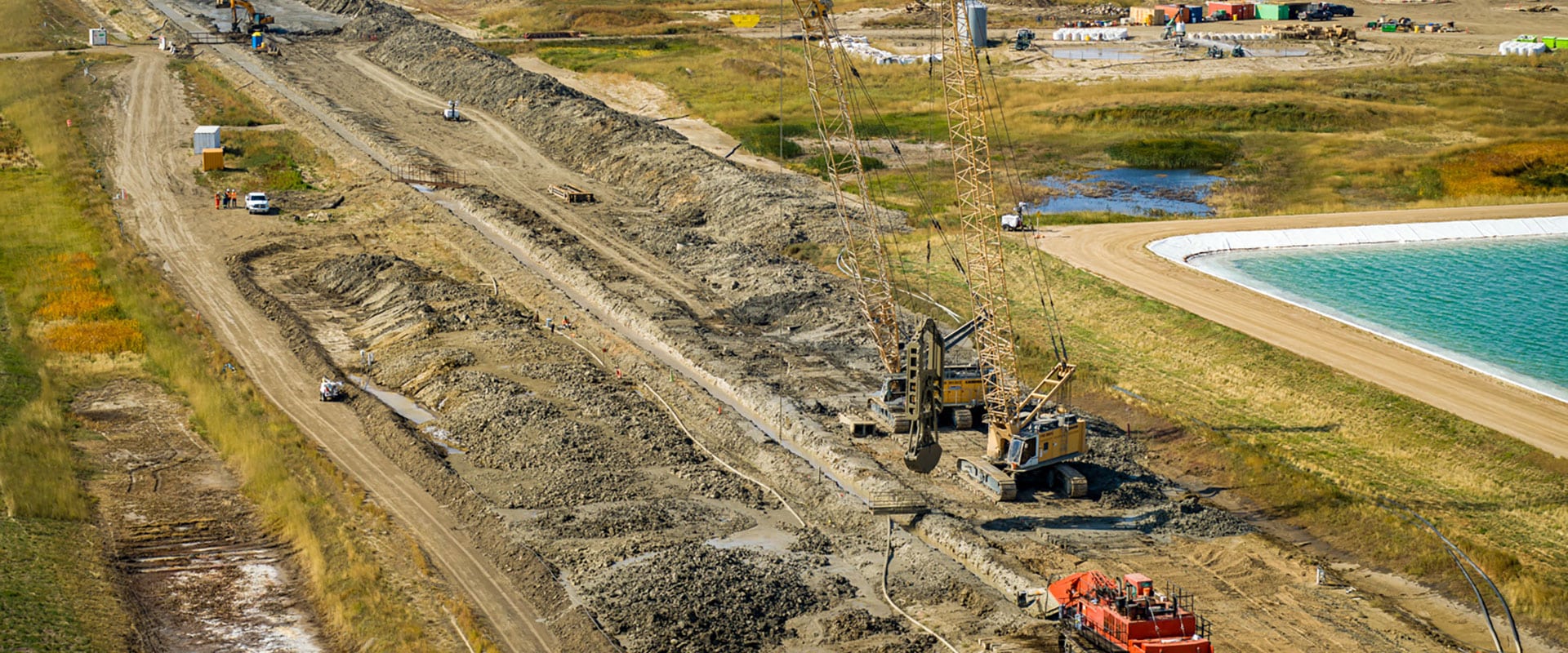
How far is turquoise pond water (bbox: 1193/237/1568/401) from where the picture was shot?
66.8 metres

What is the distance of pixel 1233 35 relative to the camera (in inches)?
6358

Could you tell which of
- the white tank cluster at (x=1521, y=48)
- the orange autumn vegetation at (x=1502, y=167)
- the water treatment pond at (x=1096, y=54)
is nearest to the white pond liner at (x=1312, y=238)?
the orange autumn vegetation at (x=1502, y=167)

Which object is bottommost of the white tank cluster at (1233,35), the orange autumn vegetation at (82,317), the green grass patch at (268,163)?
the orange autumn vegetation at (82,317)

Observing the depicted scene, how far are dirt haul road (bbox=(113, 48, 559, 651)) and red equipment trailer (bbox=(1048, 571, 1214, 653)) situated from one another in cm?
1450

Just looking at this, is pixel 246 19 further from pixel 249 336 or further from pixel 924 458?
pixel 924 458

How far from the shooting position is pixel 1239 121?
4680 inches

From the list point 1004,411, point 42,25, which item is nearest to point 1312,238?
point 1004,411

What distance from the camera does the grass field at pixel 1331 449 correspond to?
48.1 m

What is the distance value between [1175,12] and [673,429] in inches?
5234

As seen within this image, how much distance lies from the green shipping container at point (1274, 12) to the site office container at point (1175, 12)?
34.3ft

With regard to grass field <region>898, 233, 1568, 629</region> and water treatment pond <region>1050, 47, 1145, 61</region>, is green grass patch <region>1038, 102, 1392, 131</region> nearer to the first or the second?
water treatment pond <region>1050, 47, 1145, 61</region>

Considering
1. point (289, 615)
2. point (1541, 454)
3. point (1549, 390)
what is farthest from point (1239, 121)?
point (289, 615)

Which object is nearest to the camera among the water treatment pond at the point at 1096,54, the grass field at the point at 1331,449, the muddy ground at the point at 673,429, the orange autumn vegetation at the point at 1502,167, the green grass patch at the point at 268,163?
the muddy ground at the point at 673,429

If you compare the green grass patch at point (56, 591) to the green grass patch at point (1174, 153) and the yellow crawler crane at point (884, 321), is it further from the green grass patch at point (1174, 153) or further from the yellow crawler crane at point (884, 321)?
the green grass patch at point (1174, 153)
